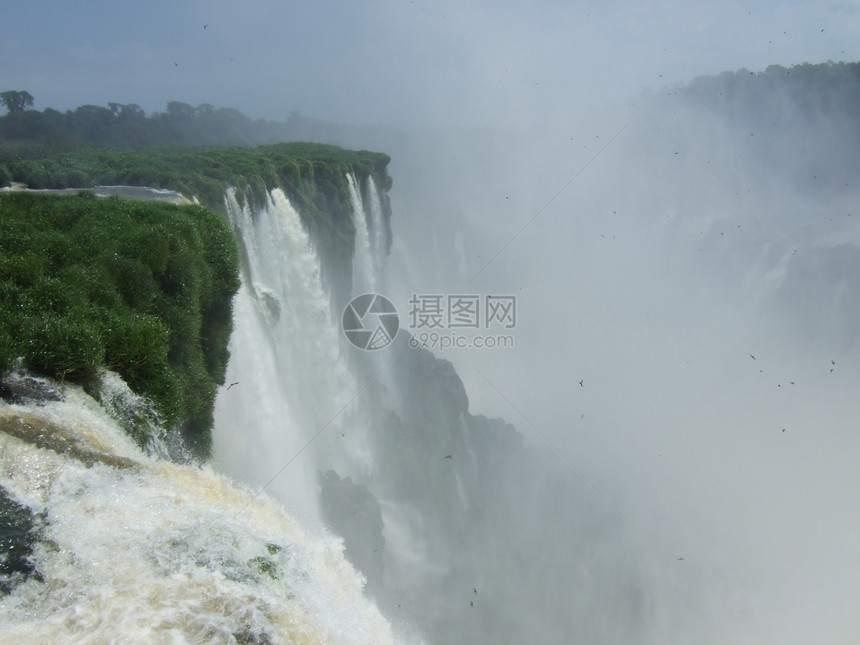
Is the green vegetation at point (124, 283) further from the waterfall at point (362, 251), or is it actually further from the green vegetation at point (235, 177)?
the waterfall at point (362, 251)

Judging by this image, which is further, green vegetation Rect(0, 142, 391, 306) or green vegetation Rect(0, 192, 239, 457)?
green vegetation Rect(0, 142, 391, 306)

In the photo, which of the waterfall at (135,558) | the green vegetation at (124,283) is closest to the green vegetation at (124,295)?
the green vegetation at (124,283)

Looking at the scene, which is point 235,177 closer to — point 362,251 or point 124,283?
point 124,283

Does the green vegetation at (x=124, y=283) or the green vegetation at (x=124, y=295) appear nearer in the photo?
the green vegetation at (x=124, y=295)

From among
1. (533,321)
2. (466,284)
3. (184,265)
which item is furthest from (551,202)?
(184,265)

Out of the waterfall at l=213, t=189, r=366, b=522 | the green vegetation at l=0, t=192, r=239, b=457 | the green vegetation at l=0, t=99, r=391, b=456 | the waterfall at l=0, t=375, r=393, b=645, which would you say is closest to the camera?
the waterfall at l=0, t=375, r=393, b=645

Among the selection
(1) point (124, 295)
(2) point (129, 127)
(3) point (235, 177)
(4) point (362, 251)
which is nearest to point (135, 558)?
(1) point (124, 295)

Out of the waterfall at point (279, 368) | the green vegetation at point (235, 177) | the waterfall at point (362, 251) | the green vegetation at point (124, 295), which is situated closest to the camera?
the green vegetation at point (124, 295)

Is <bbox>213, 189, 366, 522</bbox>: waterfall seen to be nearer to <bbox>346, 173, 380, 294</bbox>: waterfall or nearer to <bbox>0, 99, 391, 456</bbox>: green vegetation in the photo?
<bbox>0, 99, 391, 456</bbox>: green vegetation

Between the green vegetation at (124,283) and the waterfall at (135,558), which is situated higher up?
the green vegetation at (124,283)

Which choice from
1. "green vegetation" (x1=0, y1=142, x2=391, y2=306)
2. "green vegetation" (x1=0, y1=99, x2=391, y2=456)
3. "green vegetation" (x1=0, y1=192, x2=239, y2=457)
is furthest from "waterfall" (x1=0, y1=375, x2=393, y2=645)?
"green vegetation" (x1=0, y1=142, x2=391, y2=306)
